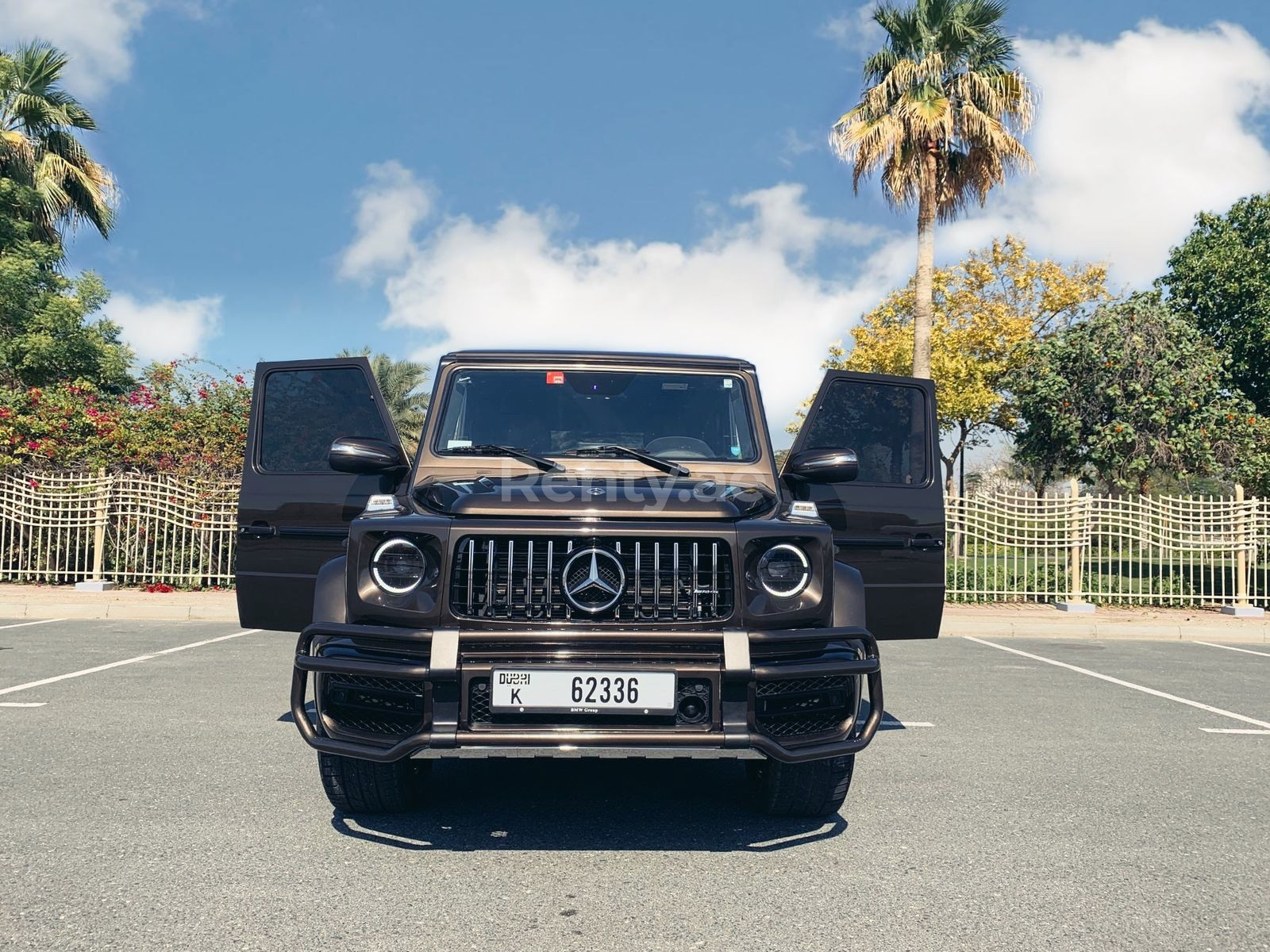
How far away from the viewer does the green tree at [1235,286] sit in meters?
29.8

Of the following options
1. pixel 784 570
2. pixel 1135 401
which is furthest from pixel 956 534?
pixel 784 570

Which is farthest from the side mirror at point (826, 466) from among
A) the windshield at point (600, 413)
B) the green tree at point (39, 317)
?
the green tree at point (39, 317)

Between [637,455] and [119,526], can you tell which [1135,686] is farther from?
[119,526]

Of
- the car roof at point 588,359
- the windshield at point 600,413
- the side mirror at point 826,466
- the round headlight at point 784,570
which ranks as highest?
the car roof at point 588,359

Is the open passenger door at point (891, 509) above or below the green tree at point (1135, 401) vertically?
below

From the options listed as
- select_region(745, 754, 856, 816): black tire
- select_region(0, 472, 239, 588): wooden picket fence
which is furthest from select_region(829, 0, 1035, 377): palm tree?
select_region(745, 754, 856, 816): black tire

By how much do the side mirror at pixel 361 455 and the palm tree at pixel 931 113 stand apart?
1608cm

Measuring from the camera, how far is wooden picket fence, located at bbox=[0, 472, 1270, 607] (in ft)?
51.8

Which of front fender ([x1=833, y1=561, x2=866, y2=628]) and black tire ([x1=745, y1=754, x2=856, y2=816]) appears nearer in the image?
front fender ([x1=833, y1=561, x2=866, y2=628])

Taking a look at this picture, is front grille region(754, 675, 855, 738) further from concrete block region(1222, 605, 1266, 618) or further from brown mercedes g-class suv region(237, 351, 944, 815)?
concrete block region(1222, 605, 1266, 618)

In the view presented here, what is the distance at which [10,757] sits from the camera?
5.25 m

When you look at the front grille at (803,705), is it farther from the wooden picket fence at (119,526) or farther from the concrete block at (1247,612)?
the concrete block at (1247,612)

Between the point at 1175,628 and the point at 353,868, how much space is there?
13.5 meters

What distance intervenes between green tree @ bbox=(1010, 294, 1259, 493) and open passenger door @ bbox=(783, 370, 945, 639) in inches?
722
